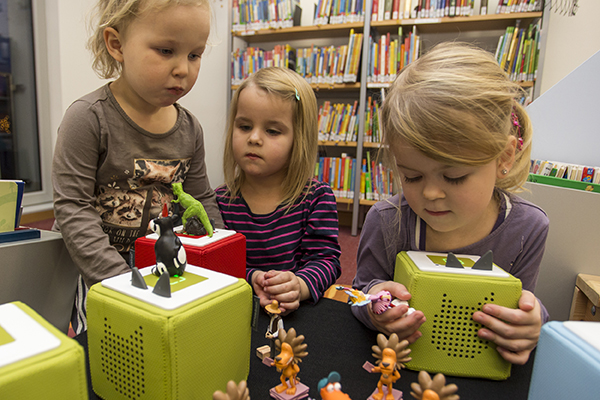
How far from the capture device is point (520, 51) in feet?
8.80

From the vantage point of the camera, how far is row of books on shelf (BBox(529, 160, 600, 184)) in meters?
1.21

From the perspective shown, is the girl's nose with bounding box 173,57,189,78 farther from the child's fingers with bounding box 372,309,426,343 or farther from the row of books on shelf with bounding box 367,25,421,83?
the row of books on shelf with bounding box 367,25,421,83

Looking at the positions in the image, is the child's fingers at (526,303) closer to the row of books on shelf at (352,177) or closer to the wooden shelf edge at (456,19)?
the row of books on shelf at (352,177)

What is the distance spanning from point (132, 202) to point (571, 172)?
4.55 feet

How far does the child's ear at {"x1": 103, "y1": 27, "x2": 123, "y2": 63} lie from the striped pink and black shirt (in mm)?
469

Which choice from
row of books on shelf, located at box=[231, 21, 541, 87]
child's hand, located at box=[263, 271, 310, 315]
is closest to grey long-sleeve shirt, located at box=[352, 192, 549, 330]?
child's hand, located at box=[263, 271, 310, 315]

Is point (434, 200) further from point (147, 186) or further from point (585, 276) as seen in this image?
point (585, 276)

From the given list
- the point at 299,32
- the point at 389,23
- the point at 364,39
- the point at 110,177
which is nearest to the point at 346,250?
the point at 364,39

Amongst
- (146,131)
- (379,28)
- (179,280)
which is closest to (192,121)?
(146,131)

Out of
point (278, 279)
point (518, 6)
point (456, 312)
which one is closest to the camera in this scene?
point (456, 312)

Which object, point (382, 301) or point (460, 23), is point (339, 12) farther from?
point (382, 301)

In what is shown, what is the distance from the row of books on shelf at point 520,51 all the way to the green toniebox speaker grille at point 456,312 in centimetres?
264

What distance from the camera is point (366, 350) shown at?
0.62m

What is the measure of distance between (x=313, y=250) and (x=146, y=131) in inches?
20.9
